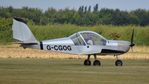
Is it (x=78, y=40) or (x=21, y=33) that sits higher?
(x=21, y=33)

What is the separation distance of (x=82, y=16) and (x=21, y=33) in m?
76.4

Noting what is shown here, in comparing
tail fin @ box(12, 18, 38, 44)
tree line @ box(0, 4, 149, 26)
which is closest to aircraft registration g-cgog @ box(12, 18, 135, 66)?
tail fin @ box(12, 18, 38, 44)

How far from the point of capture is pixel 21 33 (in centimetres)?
3519

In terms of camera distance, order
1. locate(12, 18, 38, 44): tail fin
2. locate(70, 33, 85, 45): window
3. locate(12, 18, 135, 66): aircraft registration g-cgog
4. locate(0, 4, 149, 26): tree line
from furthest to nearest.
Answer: locate(0, 4, 149, 26): tree line, locate(70, 33, 85, 45): window, locate(12, 18, 135, 66): aircraft registration g-cgog, locate(12, 18, 38, 44): tail fin

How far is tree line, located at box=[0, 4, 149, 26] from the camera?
103m

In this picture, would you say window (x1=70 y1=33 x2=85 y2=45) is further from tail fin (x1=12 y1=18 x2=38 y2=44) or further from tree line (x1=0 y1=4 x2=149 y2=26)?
tree line (x1=0 y1=4 x2=149 y2=26)

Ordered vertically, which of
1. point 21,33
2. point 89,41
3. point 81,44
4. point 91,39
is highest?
point 21,33

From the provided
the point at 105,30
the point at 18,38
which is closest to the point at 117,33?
the point at 105,30

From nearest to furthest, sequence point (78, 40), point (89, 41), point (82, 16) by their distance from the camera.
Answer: point (78, 40)
point (89, 41)
point (82, 16)

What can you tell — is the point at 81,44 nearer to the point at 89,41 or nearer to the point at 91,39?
the point at 89,41

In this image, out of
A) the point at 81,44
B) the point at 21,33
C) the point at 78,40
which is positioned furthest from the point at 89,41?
the point at 21,33

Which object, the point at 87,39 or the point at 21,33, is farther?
the point at 87,39

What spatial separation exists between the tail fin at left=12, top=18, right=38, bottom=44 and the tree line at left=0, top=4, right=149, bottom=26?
6225 cm

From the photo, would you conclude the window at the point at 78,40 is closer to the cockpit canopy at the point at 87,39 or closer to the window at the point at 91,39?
the cockpit canopy at the point at 87,39
